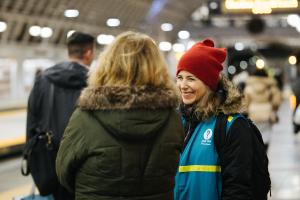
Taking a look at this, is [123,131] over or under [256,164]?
over

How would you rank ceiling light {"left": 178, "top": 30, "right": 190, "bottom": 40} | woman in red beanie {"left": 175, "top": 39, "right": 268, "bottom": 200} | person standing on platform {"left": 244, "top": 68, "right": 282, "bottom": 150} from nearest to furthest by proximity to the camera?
woman in red beanie {"left": 175, "top": 39, "right": 268, "bottom": 200}, person standing on platform {"left": 244, "top": 68, "right": 282, "bottom": 150}, ceiling light {"left": 178, "top": 30, "right": 190, "bottom": 40}

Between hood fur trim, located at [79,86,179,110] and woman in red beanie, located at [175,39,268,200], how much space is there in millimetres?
483

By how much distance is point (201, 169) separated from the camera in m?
2.83

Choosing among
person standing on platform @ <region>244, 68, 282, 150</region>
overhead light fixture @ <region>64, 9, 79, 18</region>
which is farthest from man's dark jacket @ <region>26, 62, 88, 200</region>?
overhead light fixture @ <region>64, 9, 79, 18</region>

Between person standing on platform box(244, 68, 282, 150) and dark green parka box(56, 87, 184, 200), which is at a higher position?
dark green parka box(56, 87, 184, 200)

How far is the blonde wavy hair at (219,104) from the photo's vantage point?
2922mm

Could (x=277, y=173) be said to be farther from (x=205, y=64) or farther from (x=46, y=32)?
(x=46, y=32)

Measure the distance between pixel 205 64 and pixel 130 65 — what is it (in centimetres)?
68

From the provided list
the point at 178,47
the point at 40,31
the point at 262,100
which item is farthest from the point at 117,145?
the point at 178,47

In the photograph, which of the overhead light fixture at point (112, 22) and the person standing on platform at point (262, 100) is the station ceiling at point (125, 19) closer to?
the overhead light fixture at point (112, 22)

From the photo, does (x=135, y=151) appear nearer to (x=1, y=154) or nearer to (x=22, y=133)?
(x=1, y=154)

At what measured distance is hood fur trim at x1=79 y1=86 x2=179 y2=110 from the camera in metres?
2.38

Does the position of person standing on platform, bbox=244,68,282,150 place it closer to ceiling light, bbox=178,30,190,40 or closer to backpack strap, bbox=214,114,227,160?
backpack strap, bbox=214,114,227,160

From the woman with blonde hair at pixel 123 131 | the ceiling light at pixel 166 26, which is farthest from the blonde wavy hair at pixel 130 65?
the ceiling light at pixel 166 26
